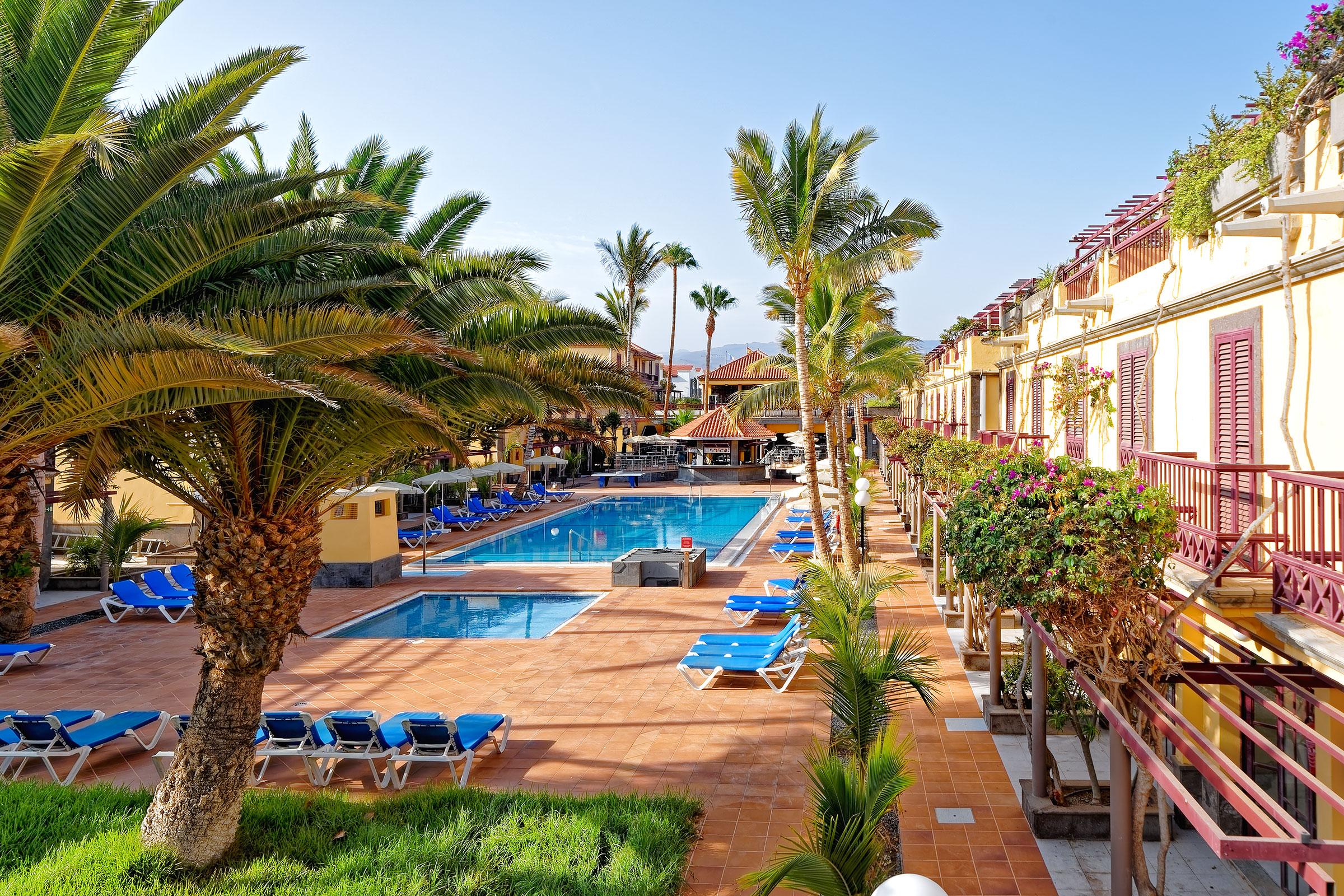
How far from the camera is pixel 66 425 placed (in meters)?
5.43

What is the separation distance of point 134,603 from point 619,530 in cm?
1561

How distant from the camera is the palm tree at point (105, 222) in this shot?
5.03 meters

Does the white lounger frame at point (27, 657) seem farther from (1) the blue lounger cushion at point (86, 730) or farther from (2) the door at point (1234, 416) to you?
(2) the door at point (1234, 416)

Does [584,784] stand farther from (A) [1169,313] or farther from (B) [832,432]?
(B) [832,432]

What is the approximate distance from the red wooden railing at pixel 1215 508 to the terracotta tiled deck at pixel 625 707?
8.63ft

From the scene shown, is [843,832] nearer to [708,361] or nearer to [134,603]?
[134,603]

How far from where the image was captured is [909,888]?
10.3 feet

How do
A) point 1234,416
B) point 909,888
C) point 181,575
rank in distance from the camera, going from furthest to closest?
point 181,575, point 1234,416, point 909,888

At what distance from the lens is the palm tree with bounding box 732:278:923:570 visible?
19844 mm

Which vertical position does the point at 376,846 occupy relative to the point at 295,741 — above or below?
below

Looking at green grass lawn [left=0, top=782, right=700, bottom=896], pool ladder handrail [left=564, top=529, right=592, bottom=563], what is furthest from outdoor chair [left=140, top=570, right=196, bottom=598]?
pool ladder handrail [left=564, top=529, right=592, bottom=563]

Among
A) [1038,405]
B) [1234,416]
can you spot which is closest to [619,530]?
[1038,405]

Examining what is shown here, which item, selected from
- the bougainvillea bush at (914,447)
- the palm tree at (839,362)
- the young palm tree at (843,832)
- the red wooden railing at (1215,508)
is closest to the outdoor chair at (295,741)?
the young palm tree at (843,832)

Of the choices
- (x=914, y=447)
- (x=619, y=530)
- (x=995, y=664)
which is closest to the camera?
(x=995, y=664)
